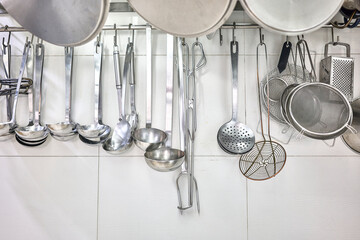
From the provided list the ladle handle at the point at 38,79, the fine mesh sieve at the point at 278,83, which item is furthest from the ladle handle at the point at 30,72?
the fine mesh sieve at the point at 278,83

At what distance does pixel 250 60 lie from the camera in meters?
0.86

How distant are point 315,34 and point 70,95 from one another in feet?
3.05

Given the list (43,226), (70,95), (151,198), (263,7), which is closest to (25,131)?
(70,95)

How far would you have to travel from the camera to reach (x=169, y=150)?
2.63 ft

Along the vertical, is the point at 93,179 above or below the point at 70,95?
below

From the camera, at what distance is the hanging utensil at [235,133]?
0.82m

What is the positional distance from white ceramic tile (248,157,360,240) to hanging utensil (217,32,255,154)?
0.15m

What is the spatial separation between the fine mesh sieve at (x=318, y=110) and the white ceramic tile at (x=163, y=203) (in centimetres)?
26

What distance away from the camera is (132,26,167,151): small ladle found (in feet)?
2.65

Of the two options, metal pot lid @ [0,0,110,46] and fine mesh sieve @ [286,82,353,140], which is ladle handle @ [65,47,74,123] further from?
fine mesh sieve @ [286,82,353,140]

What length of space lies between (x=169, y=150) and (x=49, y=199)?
50cm

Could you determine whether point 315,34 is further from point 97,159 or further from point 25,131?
point 25,131

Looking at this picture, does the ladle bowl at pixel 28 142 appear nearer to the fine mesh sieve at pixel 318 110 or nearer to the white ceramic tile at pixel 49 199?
the white ceramic tile at pixel 49 199

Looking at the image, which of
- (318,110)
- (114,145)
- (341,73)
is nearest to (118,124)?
(114,145)
